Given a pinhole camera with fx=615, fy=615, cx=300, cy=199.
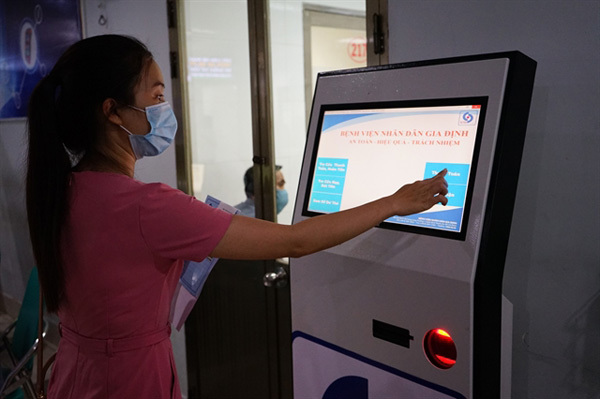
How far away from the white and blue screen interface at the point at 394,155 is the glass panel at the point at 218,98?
3.59 feet

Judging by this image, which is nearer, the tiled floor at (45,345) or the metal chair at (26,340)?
the metal chair at (26,340)

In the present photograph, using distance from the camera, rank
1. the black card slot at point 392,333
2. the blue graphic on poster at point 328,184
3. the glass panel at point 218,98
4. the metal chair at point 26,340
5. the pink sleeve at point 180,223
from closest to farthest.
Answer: the pink sleeve at point 180,223
the black card slot at point 392,333
the blue graphic on poster at point 328,184
the metal chair at point 26,340
the glass panel at point 218,98

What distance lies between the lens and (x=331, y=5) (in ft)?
7.78

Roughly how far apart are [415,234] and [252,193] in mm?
1337

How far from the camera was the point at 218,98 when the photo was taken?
110 inches

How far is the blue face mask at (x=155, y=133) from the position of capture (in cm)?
134

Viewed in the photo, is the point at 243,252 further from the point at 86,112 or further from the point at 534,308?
the point at 534,308

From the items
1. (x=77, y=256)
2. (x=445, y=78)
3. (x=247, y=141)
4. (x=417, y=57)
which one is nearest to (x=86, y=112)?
(x=77, y=256)

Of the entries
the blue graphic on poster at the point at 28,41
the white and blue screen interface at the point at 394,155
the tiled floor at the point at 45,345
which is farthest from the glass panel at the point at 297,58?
the tiled floor at the point at 45,345

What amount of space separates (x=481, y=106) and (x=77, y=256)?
2.91 ft

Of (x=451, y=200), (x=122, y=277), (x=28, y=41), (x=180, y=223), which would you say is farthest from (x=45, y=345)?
(x=451, y=200)

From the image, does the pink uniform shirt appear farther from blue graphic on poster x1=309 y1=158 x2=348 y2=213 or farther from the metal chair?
the metal chair

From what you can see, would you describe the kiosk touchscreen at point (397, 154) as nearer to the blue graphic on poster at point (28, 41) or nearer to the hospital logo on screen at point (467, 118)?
the hospital logo on screen at point (467, 118)

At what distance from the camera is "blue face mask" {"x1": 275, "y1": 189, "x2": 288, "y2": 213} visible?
245 centimetres
